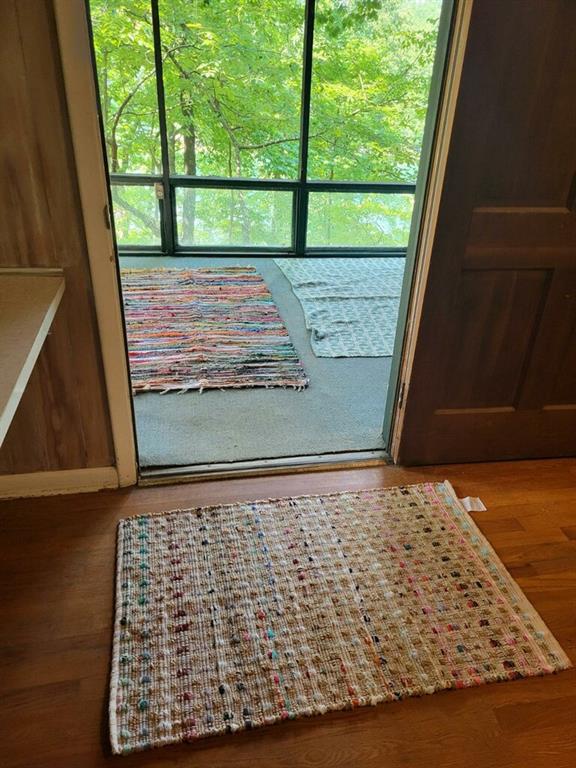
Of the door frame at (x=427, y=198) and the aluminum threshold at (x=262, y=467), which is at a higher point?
the door frame at (x=427, y=198)

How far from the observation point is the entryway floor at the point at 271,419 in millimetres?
2273

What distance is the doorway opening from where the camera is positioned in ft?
11.8

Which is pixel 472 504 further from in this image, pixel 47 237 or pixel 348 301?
pixel 348 301

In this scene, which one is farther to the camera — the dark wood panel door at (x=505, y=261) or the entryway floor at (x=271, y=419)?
the entryway floor at (x=271, y=419)

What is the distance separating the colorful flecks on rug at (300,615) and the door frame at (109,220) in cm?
36

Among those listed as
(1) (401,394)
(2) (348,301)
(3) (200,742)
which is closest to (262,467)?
(1) (401,394)

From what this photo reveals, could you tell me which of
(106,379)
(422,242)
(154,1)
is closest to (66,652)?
(106,379)

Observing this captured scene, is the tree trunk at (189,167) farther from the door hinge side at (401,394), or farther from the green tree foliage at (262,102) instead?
the door hinge side at (401,394)

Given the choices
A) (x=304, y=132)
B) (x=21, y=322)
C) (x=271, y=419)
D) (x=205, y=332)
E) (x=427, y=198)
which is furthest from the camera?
(x=304, y=132)

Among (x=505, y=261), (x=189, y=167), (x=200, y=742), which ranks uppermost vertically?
(x=505, y=261)

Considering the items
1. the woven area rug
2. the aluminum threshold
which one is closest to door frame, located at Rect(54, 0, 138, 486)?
the aluminum threshold

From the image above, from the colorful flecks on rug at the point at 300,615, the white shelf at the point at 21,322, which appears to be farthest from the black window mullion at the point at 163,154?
the colorful flecks on rug at the point at 300,615

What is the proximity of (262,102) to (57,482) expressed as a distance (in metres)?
3.88

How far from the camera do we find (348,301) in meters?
3.94
